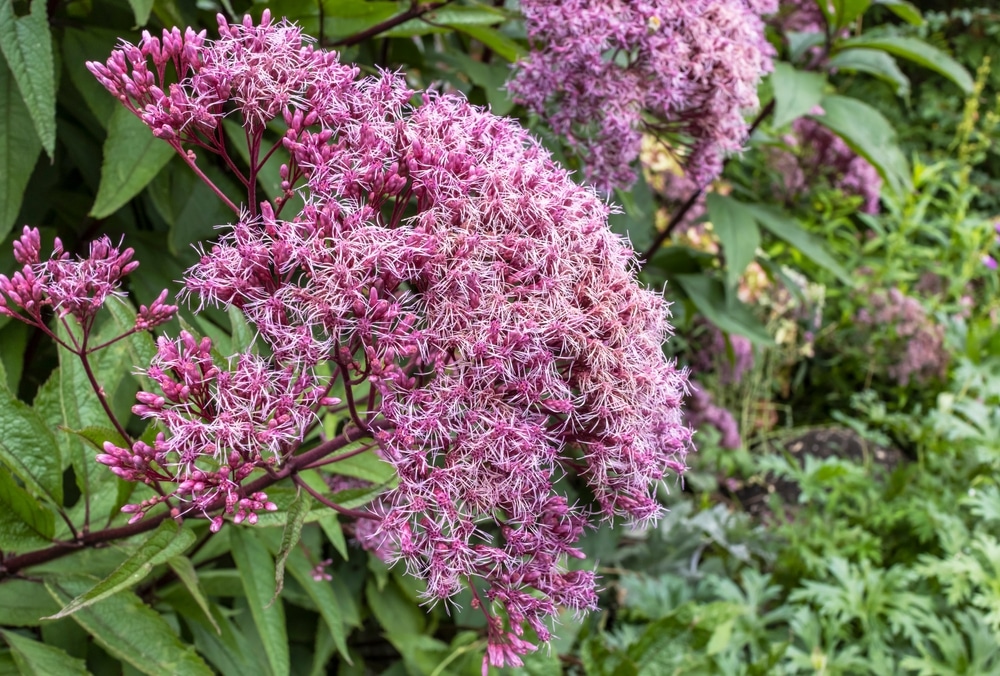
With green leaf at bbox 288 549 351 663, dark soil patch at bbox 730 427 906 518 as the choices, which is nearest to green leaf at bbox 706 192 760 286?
green leaf at bbox 288 549 351 663

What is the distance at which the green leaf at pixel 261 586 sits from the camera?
1.20 meters

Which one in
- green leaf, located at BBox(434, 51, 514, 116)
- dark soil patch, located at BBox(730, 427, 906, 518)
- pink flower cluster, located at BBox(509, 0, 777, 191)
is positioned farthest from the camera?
dark soil patch, located at BBox(730, 427, 906, 518)

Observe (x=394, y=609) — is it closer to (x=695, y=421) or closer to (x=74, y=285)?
(x=74, y=285)

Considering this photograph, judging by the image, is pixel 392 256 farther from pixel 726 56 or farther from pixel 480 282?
pixel 726 56

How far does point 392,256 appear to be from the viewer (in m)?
0.88

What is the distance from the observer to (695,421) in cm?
397

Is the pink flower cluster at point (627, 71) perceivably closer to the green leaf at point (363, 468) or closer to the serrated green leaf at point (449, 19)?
the serrated green leaf at point (449, 19)

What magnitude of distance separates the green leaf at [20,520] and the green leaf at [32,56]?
477 mm

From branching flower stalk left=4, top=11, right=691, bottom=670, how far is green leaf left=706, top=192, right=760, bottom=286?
1.13 metres

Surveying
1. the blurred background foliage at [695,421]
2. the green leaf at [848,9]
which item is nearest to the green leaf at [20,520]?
the blurred background foliage at [695,421]

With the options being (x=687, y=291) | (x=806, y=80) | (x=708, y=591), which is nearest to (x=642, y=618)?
(x=708, y=591)

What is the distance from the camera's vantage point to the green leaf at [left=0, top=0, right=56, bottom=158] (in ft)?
3.79

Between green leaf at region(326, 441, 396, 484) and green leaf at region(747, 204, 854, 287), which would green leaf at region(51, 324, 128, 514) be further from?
green leaf at region(747, 204, 854, 287)

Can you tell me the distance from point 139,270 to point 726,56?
117 centimetres
